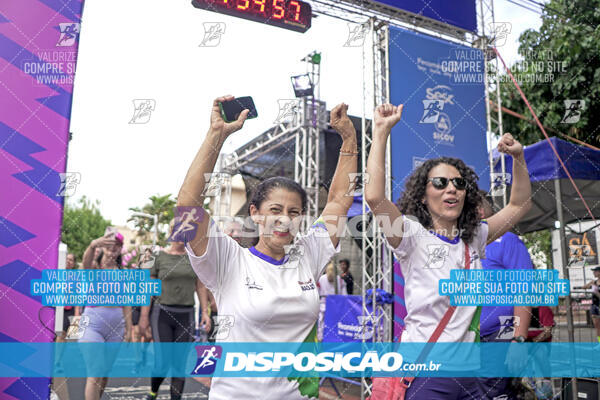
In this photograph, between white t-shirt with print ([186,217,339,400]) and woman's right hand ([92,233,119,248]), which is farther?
woman's right hand ([92,233,119,248])

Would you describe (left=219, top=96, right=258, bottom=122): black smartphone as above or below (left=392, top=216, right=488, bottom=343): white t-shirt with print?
above

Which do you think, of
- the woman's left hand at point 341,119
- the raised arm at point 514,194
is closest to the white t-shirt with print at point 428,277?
the raised arm at point 514,194

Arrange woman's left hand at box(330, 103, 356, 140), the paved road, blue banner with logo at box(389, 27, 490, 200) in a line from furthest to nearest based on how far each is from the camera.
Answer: blue banner with logo at box(389, 27, 490, 200), the paved road, woman's left hand at box(330, 103, 356, 140)

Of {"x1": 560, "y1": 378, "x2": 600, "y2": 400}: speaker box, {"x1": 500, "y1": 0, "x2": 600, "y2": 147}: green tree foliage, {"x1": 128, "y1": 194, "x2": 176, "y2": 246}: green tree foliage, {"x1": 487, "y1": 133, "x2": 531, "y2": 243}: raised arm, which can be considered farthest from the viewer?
{"x1": 128, "y1": 194, "x2": 176, "y2": 246}: green tree foliage

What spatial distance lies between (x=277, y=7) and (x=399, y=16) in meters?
1.53

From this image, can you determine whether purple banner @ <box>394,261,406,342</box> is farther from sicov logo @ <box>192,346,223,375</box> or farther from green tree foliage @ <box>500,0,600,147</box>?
green tree foliage @ <box>500,0,600,147</box>

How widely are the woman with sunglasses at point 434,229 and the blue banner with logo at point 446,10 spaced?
365 centimetres

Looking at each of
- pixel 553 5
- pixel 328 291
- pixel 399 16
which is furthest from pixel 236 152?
pixel 553 5

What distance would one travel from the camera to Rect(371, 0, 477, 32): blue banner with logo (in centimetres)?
526

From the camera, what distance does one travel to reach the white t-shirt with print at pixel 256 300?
1559 mm

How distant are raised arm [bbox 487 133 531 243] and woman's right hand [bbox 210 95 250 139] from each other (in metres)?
1.27

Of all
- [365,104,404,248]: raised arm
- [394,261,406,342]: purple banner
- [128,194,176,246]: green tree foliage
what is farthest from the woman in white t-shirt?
[128,194,176,246]: green tree foliage

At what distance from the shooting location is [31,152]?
10.0 ft

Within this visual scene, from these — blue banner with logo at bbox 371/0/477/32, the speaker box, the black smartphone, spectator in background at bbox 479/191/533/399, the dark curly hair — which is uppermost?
blue banner with logo at bbox 371/0/477/32
